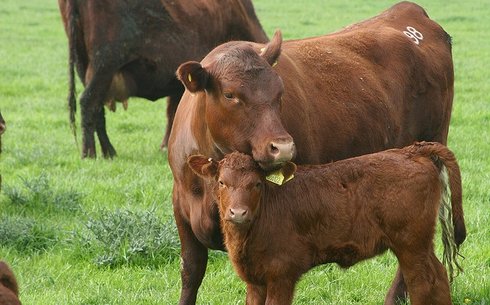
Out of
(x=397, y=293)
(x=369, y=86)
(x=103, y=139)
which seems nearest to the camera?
(x=397, y=293)

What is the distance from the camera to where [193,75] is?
5098 mm

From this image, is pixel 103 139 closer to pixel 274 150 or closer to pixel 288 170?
pixel 288 170

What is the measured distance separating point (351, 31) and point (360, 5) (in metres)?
22.8

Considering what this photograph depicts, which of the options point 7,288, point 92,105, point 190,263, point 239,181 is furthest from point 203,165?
point 92,105

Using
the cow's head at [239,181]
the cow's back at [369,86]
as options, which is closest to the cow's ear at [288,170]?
the cow's head at [239,181]

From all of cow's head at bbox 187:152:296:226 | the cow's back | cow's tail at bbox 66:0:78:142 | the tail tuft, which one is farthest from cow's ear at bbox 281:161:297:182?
cow's tail at bbox 66:0:78:142

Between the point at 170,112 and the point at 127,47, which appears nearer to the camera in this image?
the point at 127,47

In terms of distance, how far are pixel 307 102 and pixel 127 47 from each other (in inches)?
201

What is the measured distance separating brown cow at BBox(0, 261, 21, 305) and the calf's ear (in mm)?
1416

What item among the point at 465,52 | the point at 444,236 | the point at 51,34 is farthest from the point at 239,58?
the point at 51,34

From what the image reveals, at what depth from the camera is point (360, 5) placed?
29312 mm

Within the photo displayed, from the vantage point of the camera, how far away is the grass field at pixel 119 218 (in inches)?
249

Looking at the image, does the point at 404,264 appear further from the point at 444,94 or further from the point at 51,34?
the point at 51,34

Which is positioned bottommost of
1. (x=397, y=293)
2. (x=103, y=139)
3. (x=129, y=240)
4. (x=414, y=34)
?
(x=103, y=139)
